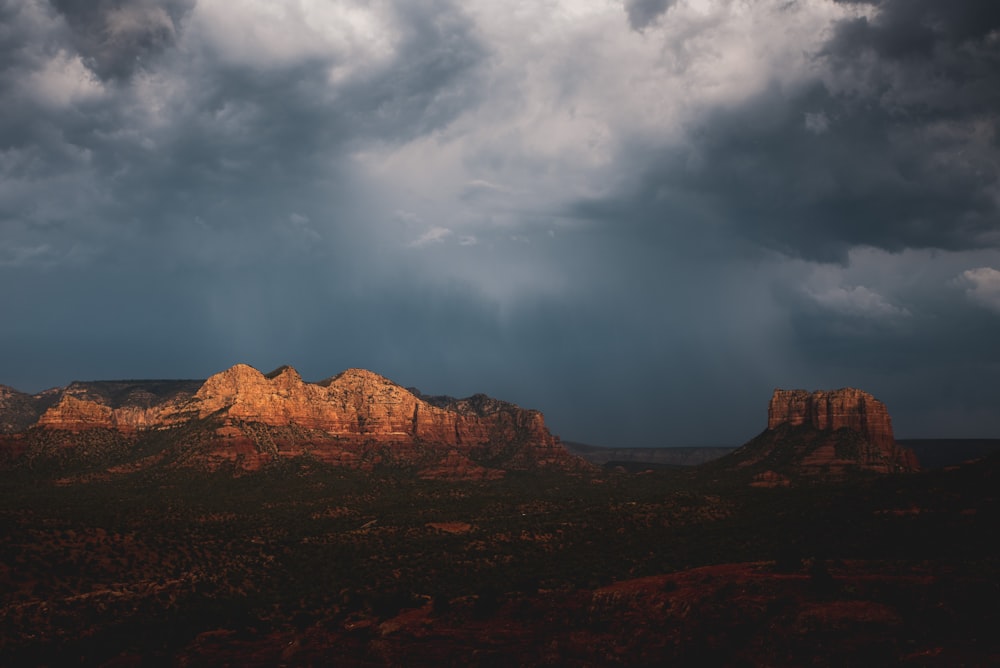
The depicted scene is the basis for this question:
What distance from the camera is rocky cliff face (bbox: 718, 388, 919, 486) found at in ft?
517

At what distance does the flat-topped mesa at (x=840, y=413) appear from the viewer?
180375mm

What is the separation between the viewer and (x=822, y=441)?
172 meters

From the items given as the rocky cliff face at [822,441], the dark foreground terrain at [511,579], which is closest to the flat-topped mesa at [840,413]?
the rocky cliff face at [822,441]

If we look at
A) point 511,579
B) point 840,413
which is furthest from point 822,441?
point 511,579

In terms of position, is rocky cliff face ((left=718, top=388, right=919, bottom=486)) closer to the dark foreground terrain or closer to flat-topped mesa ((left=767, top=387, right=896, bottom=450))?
flat-topped mesa ((left=767, top=387, right=896, bottom=450))

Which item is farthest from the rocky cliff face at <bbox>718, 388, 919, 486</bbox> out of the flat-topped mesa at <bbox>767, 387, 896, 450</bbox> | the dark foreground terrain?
the dark foreground terrain

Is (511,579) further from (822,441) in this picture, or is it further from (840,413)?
A: (840,413)

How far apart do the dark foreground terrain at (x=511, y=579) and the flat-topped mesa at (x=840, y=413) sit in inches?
2895

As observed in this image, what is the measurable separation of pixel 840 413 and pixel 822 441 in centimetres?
1660

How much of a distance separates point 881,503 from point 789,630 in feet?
210

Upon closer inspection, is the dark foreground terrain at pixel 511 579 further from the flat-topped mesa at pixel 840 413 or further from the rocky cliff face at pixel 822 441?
the flat-topped mesa at pixel 840 413

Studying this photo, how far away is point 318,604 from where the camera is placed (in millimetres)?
56500

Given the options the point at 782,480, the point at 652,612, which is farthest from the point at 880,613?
the point at 782,480

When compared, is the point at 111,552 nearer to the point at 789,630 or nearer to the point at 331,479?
the point at 789,630
